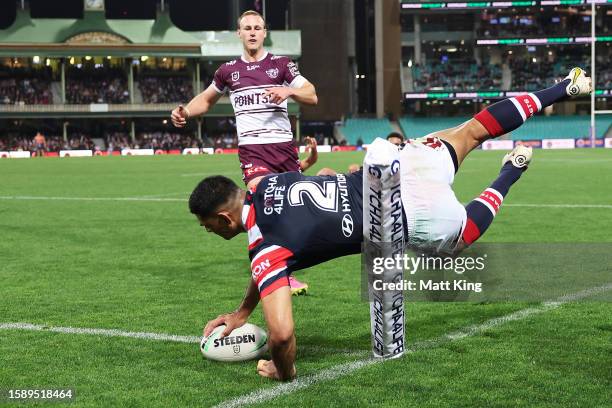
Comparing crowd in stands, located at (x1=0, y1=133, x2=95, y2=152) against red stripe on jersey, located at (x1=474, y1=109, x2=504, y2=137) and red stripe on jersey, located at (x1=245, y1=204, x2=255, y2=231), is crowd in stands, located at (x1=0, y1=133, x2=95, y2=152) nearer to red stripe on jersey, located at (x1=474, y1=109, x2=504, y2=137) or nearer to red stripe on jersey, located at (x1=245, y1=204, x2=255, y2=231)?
red stripe on jersey, located at (x1=474, y1=109, x2=504, y2=137)

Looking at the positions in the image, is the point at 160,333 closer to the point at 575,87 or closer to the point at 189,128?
the point at 575,87

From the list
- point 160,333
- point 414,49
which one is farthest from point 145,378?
point 414,49

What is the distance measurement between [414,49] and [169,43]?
22171 millimetres

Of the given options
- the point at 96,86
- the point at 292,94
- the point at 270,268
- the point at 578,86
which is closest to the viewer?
the point at 270,268

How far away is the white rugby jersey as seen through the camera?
7.91 metres

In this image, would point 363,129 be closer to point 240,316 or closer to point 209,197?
point 240,316

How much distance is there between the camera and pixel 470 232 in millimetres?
5660

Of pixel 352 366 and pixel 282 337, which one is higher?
A: pixel 282 337

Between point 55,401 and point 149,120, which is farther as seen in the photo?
point 149,120

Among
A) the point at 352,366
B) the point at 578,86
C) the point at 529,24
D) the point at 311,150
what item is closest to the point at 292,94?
the point at 311,150

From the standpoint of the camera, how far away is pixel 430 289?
752 cm

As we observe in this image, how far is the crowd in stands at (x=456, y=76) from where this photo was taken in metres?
72.5

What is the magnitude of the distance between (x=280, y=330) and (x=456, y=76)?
2788 inches

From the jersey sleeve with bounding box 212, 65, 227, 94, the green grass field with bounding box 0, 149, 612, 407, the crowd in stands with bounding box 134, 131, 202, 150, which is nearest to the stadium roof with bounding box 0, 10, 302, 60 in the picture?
the crowd in stands with bounding box 134, 131, 202, 150
